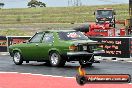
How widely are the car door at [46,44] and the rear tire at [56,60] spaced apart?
0.28m

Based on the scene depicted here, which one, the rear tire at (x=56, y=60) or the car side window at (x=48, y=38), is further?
the car side window at (x=48, y=38)

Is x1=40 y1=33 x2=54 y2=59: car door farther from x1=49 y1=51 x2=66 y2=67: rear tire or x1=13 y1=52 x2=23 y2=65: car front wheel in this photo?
x1=13 y1=52 x2=23 y2=65: car front wheel

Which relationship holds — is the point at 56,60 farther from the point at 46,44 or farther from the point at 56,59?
the point at 46,44

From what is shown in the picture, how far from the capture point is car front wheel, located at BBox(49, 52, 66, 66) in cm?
1669

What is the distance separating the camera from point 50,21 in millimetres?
81500

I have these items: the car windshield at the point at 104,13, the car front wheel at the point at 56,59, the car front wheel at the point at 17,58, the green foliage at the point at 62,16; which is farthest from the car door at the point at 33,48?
the green foliage at the point at 62,16

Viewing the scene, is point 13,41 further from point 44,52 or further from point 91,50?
point 91,50

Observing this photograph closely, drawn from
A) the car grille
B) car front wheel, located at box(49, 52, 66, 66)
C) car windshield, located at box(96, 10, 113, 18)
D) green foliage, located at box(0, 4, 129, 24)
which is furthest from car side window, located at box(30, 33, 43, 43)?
green foliage, located at box(0, 4, 129, 24)

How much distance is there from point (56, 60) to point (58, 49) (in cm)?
45

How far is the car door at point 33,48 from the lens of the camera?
58.3 ft

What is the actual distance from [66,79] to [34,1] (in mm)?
142763

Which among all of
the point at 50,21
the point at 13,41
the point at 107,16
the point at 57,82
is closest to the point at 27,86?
the point at 57,82

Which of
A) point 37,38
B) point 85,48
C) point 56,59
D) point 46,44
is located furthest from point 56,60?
point 37,38

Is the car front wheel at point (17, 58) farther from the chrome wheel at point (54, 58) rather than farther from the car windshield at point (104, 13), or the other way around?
the car windshield at point (104, 13)
